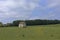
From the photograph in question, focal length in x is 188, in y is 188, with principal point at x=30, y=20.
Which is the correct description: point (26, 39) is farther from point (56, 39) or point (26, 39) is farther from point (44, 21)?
point (44, 21)

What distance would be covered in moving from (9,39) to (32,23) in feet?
142

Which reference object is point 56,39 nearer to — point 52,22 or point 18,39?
point 18,39

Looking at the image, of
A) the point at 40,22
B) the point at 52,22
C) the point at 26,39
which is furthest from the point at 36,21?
the point at 26,39

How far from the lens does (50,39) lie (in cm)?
1919

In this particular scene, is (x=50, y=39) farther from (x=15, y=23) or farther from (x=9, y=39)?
(x=15, y=23)

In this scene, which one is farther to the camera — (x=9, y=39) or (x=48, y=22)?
(x=48, y=22)

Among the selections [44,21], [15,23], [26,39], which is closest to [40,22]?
[44,21]

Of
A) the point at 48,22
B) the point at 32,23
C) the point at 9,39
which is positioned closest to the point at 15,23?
the point at 32,23

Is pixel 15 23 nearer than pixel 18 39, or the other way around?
pixel 18 39

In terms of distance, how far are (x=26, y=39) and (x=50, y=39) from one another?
2506 mm

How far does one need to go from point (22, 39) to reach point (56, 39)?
11.5 feet

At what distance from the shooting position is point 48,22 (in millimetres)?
62156

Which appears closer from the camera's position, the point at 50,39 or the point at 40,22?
the point at 50,39

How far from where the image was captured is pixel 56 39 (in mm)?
19188
